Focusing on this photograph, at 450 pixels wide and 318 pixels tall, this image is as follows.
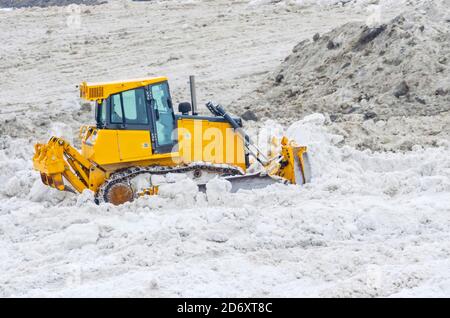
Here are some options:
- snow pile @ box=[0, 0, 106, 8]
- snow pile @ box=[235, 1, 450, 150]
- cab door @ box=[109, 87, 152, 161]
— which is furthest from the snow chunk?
snow pile @ box=[0, 0, 106, 8]

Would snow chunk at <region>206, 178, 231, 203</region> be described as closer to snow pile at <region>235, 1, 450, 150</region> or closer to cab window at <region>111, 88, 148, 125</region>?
cab window at <region>111, 88, 148, 125</region>

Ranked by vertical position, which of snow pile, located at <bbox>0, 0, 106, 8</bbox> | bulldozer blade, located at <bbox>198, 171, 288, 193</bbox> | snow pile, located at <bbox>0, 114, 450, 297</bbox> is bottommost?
snow pile, located at <bbox>0, 114, 450, 297</bbox>

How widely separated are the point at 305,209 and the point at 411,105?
21.7ft

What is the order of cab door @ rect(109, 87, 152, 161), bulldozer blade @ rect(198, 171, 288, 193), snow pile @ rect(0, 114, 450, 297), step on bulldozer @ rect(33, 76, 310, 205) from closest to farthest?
1. snow pile @ rect(0, 114, 450, 297)
2. step on bulldozer @ rect(33, 76, 310, 205)
3. cab door @ rect(109, 87, 152, 161)
4. bulldozer blade @ rect(198, 171, 288, 193)

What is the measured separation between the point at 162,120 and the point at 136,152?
55cm

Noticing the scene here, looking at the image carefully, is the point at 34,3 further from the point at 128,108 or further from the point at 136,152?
the point at 136,152

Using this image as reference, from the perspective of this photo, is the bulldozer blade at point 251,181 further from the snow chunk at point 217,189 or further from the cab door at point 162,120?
the cab door at point 162,120

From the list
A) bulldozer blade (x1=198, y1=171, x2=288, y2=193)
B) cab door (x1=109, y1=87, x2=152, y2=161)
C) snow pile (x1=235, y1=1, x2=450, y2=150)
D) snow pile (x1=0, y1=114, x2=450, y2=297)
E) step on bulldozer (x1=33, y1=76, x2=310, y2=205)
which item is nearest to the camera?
snow pile (x1=0, y1=114, x2=450, y2=297)

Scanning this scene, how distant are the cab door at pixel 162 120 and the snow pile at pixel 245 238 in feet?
1.73

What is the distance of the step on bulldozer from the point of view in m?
10.1

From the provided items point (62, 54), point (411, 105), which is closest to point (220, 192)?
point (411, 105)

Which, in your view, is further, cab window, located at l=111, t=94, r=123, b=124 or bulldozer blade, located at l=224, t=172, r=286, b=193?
bulldozer blade, located at l=224, t=172, r=286, b=193

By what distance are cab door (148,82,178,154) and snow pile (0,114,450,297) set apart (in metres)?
0.53

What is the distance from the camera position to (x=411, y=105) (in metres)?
14.9
